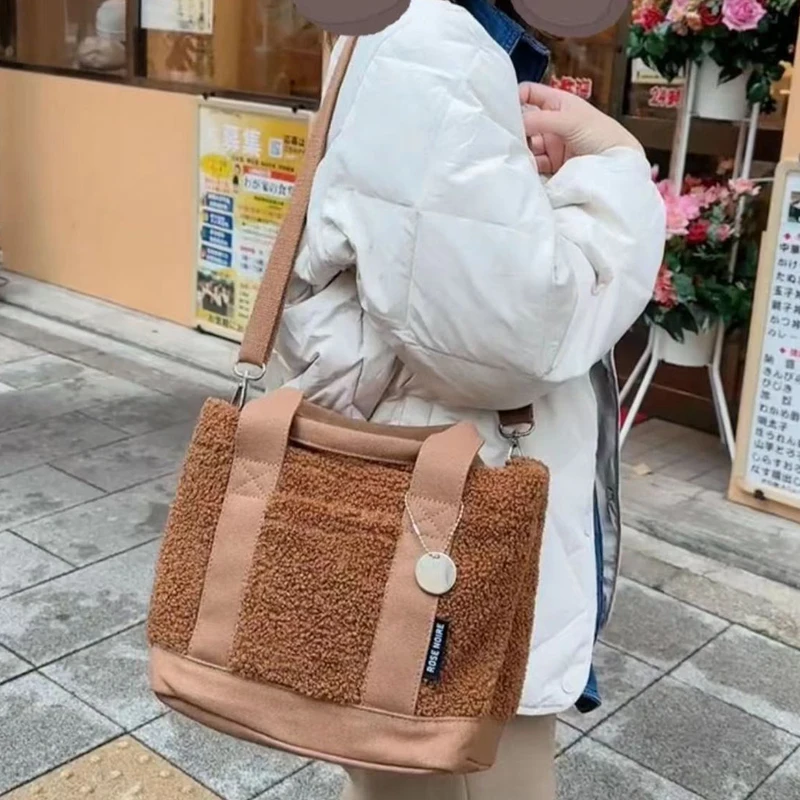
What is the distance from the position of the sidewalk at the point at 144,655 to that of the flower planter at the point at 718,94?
→ 140 centimetres

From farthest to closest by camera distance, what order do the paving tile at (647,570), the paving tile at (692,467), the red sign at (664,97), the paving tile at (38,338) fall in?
1. the paving tile at (38,338)
2. the red sign at (664,97)
3. the paving tile at (692,467)
4. the paving tile at (647,570)

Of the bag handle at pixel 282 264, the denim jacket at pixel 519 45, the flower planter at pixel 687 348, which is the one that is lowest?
the flower planter at pixel 687 348

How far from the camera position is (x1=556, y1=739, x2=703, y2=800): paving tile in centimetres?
285

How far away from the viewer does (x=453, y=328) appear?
4.86ft

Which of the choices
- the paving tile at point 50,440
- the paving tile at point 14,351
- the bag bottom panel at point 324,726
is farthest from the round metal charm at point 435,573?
the paving tile at point 14,351

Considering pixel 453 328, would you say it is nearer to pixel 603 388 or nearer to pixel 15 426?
pixel 603 388

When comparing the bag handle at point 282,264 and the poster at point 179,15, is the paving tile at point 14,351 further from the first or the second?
the bag handle at point 282,264

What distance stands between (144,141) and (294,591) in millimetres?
5622

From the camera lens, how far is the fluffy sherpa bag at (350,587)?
57.9 inches

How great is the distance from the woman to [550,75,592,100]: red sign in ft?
11.4

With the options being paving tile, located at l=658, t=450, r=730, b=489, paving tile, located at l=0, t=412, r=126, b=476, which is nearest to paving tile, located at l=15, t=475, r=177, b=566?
paving tile, located at l=0, t=412, r=126, b=476

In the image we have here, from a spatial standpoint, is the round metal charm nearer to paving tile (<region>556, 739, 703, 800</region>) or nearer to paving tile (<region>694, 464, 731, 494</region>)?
paving tile (<region>556, 739, 703, 800</region>)

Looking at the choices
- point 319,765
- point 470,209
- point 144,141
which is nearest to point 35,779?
point 319,765

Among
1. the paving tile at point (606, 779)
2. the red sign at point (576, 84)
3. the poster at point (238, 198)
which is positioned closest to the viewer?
the paving tile at point (606, 779)
